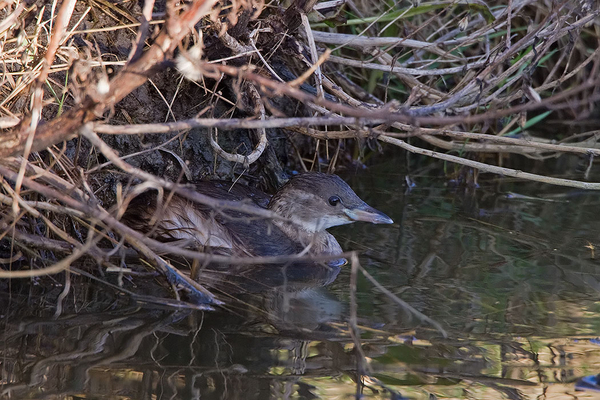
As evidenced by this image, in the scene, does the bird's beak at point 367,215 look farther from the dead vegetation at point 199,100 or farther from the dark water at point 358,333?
the dead vegetation at point 199,100

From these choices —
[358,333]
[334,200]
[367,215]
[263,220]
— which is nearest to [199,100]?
[263,220]

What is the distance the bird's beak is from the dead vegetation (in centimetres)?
44

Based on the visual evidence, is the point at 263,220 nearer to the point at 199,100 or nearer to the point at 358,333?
the point at 199,100

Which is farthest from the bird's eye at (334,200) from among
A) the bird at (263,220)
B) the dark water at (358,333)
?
the dark water at (358,333)

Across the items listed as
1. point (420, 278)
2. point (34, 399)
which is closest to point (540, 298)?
point (420, 278)

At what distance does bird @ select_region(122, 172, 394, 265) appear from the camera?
4535 millimetres

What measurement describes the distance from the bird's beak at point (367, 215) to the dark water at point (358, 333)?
157 mm

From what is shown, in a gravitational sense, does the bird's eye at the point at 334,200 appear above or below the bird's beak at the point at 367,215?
above

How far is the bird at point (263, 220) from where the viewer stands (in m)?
4.54

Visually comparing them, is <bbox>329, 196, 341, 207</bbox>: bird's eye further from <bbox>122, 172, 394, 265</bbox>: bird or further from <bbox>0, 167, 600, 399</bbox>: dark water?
<bbox>0, 167, 600, 399</bbox>: dark water

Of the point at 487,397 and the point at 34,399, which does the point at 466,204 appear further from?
the point at 34,399

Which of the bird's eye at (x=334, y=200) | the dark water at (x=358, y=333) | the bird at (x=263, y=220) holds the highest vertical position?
the bird's eye at (x=334, y=200)

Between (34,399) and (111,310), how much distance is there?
0.86 m

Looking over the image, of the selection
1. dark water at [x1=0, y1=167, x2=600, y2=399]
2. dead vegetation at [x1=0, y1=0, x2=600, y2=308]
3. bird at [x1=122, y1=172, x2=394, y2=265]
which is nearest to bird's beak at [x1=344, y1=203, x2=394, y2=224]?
bird at [x1=122, y1=172, x2=394, y2=265]
